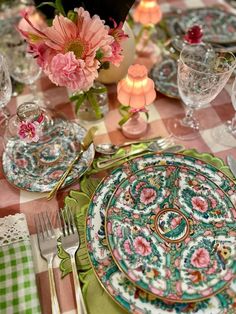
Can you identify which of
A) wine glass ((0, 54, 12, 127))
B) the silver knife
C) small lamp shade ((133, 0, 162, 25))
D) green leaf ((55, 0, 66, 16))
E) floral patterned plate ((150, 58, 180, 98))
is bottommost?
the silver knife

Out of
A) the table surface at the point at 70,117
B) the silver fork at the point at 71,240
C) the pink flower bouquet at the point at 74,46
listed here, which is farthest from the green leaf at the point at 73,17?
the silver fork at the point at 71,240

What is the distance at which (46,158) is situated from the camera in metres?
0.81

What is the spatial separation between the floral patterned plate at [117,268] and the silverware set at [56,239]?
38 mm

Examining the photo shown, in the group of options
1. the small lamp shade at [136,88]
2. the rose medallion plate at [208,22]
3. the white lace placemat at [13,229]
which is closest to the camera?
the white lace placemat at [13,229]

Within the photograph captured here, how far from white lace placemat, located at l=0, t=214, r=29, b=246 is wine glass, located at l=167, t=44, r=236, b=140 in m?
0.41

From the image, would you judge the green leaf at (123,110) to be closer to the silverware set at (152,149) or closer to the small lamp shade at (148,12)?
the silverware set at (152,149)

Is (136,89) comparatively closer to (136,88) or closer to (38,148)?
(136,88)

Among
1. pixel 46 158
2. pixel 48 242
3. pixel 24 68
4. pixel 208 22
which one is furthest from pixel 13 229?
pixel 208 22

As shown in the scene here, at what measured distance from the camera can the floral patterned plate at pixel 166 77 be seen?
0.94 m

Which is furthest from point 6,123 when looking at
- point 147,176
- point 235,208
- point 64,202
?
point 235,208

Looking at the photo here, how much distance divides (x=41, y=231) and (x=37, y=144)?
23cm

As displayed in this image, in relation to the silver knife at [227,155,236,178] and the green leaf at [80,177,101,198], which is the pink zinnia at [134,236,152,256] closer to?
the green leaf at [80,177,101,198]

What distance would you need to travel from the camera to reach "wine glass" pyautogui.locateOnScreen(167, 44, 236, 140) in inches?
30.6

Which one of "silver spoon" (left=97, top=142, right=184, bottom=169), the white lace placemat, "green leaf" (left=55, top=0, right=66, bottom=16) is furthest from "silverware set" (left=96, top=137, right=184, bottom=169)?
"green leaf" (left=55, top=0, right=66, bottom=16)
